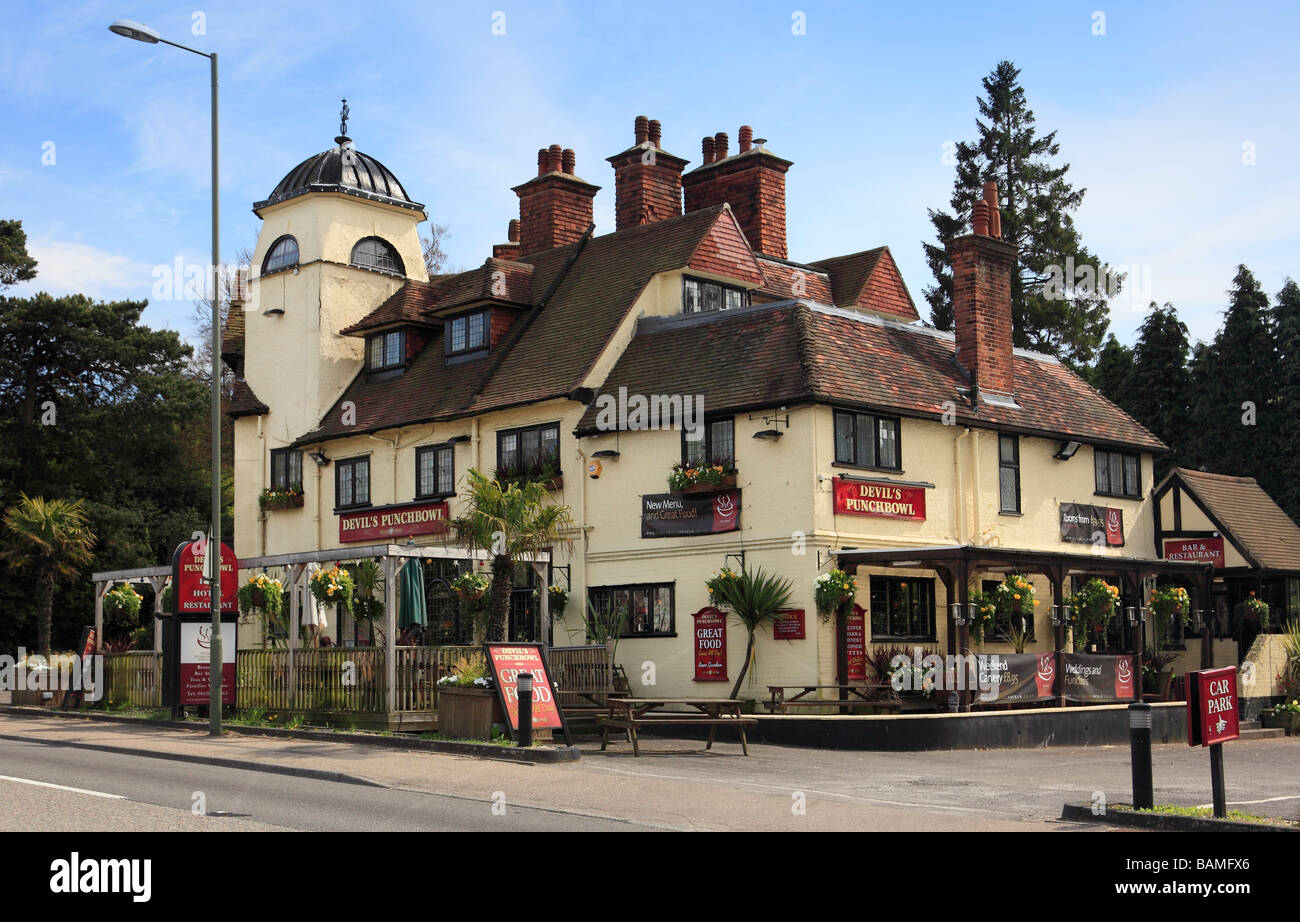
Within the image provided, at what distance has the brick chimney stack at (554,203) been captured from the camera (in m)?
35.3

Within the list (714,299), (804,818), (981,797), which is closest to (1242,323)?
(714,299)

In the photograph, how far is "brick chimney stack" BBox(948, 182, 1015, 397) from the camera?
28797mm

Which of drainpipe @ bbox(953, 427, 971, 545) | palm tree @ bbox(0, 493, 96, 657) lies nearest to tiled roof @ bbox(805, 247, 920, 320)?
drainpipe @ bbox(953, 427, 971, 545)

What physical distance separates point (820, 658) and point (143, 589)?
21.4 meters

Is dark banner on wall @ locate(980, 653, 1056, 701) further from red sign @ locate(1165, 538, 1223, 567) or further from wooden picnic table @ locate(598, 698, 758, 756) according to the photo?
red sign @ locate(1165, 538, 1223, 567)

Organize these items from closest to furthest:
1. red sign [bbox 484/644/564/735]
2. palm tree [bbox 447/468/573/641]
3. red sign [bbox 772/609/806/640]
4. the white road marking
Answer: the white road marking < red sign [bbox 484/644/564/735] < palm tree [bbox 447/468/573/641] < red sign [bbox 772/609/806/640]

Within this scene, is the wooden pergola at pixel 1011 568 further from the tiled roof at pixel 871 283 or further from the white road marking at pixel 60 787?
the white road marking at pixel 60 787

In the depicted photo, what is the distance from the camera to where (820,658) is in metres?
24.8

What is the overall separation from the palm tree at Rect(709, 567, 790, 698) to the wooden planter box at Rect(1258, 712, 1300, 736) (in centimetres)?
1105

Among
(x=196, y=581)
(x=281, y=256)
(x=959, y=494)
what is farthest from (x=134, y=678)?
(x=959, y=494)

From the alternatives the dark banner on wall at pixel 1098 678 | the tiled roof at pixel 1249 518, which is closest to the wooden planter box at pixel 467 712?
the dark banner on wall at pixel 1098 678

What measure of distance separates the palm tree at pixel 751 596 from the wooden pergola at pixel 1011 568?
1.14 meters
